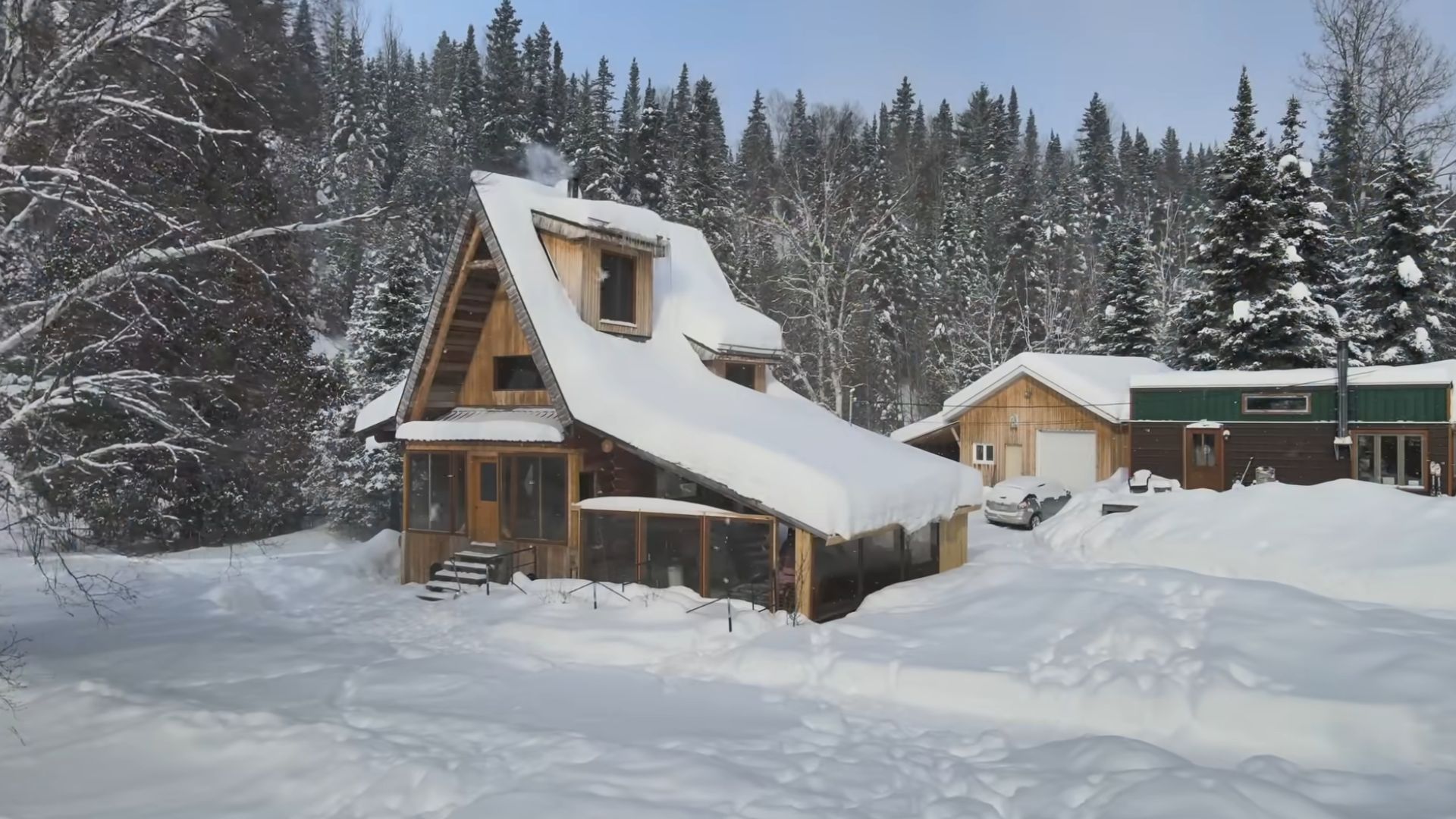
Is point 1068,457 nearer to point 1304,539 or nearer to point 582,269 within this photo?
point 1304,539

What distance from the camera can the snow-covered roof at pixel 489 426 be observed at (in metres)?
15.5

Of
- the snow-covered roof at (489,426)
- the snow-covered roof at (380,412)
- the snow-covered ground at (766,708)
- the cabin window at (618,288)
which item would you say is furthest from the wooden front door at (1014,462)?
the snow-covered roof at (380,412)

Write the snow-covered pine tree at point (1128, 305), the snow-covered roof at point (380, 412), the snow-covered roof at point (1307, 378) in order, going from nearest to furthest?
the snow-covered roof at point (380, 412) → the snow-covered roof at point (1307, 378) → the snow-covered pine tree at point (1128, 305)

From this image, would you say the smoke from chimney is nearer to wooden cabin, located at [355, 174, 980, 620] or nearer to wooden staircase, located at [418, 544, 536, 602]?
wooden cabin, located at [355, 174, 980, 620]

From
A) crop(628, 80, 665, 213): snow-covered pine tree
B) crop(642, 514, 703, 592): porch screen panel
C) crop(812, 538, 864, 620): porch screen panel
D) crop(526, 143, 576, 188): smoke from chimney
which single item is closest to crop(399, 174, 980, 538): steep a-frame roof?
crop(812, 538, 864, 620): porch screen panel

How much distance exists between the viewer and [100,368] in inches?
582

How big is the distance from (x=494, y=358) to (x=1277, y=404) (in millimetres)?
21450

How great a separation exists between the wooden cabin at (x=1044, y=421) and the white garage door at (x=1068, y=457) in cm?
2

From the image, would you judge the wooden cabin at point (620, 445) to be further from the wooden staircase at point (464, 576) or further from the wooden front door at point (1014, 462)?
the wooden front door at point (1014, 462)

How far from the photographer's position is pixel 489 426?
16109mm

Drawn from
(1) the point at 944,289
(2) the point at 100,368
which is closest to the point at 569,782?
(2) the point at 100,368

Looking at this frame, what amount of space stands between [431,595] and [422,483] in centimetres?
279

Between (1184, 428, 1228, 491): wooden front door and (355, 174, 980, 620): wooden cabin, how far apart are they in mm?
11659

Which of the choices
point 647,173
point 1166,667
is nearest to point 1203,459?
point 1166,667
